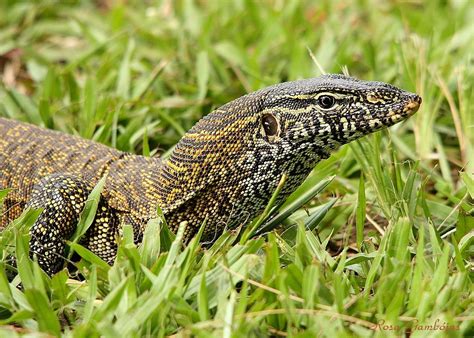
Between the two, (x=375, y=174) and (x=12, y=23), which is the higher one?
(x=12, y=23)

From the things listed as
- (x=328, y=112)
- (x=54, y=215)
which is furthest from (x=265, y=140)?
(x=54, y=215)

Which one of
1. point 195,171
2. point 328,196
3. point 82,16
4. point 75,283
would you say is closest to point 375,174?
point 328,196

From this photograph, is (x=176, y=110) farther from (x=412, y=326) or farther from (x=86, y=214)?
(x=412, y=326)

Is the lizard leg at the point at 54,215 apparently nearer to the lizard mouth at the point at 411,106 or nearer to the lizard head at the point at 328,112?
the lizard head at the point at 328,112

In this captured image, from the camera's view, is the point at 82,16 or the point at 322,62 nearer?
the point at 322,62

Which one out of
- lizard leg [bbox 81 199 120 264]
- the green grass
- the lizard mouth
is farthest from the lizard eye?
lizard leg [bbox 81 199 120 264]

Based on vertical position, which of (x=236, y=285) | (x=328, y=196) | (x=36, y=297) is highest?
(x=36, y=297)

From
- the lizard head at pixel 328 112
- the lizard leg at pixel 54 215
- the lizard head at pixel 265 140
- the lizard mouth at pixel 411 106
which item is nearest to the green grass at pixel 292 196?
the lizard leg at pixel 54 215
